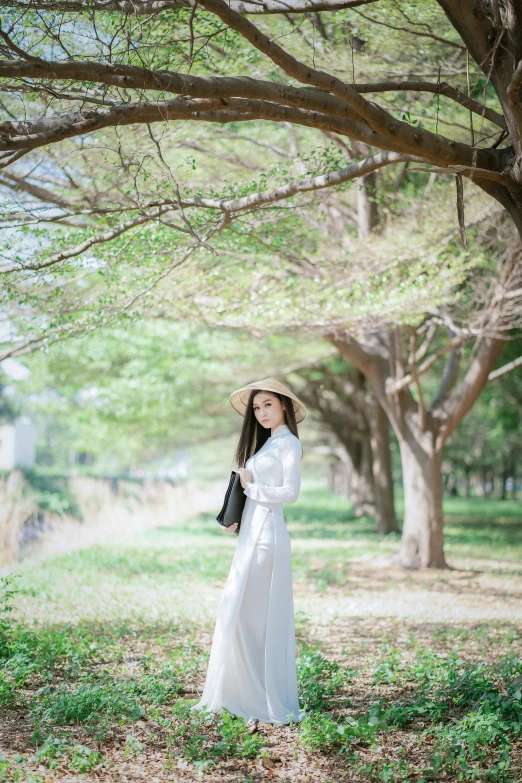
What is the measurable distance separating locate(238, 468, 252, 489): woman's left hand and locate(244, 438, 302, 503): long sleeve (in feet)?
0.14

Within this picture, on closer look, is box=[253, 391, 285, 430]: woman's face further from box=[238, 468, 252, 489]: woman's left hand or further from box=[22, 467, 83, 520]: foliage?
box=[22, 467, 83, 520]: foliage

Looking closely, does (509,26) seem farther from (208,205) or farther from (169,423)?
(169,423)

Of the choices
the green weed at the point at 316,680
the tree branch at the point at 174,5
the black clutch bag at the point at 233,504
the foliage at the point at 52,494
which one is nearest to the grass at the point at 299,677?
the green weed at the point at 316,680

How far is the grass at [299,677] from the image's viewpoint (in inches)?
166

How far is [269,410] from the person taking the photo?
542 cm

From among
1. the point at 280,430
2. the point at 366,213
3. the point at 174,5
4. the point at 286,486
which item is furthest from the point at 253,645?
the point at 366,213

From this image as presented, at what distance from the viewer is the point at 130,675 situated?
19.6 feet

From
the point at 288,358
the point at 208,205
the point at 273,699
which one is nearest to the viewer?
Result: the point at 273,699

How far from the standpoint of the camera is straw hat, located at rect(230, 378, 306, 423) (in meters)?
5.38

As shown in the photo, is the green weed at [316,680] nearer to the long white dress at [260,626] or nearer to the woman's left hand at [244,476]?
the long white dress at [260,626]

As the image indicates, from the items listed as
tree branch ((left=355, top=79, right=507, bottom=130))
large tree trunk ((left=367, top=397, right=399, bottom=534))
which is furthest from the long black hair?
large tree trunk ((left=367, top=397, right=399, bottom=534))

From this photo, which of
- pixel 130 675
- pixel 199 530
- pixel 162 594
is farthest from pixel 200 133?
pixel 199 530

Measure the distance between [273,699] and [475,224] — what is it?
7952mm

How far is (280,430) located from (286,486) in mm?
495
